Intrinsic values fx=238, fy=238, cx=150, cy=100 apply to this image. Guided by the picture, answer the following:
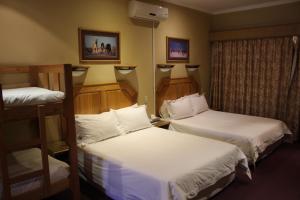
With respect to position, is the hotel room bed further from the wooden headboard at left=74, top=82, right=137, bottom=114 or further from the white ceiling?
the white ceiling

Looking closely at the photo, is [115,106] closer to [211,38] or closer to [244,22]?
[211,38]

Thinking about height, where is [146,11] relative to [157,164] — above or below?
above

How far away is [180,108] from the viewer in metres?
4.10

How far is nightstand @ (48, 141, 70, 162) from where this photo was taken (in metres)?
2.64

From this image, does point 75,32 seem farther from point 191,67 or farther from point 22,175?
point 191,67

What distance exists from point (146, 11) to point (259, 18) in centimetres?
231

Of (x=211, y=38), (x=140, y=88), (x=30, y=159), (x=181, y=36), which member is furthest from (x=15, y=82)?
(x=211, y=38)

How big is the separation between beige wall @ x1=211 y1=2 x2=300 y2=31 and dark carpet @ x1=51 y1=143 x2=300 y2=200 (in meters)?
2.42

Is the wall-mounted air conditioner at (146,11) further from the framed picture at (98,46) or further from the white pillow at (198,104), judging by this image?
the white pillow at (198,104)

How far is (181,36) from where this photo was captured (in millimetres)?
4484

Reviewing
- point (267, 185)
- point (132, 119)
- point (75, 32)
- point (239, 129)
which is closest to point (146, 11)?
point (75, 32)

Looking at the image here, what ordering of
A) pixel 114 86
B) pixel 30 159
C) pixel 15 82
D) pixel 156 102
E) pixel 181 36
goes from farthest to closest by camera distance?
pixel 181 36 → pixel 156 102 → pixel 114 86 → pixel 15 82 → pixel 30 159

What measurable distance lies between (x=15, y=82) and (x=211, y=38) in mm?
3916

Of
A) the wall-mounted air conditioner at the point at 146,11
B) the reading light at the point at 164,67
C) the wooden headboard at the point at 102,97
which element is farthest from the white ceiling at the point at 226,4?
the wooden headboard at the point at 102,97
